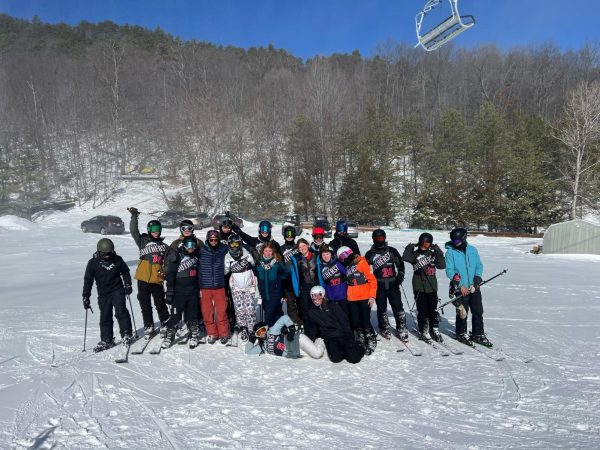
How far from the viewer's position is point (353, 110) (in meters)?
54.6

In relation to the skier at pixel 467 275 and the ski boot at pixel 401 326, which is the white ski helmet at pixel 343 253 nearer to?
the ski boot at pixel 401 326

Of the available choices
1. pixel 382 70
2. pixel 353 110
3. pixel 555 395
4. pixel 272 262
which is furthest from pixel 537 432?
pixel 382 70

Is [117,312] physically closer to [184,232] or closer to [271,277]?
[184,232]

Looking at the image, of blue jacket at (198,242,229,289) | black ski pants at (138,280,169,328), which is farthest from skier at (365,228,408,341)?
black ski pants at (138,280,169,328)

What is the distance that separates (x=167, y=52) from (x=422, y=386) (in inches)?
2898

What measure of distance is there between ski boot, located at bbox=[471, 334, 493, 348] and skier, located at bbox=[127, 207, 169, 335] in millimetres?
4722

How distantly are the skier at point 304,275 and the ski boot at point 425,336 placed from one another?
72.0 inches

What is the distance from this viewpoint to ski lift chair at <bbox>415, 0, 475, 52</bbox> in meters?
8.00

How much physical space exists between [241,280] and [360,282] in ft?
5.69

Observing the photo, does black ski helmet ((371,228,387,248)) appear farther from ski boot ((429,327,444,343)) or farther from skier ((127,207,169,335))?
skier ((127,207,169,335))

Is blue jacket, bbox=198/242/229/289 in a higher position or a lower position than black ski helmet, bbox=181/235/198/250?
lower

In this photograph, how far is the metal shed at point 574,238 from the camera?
59.0ft

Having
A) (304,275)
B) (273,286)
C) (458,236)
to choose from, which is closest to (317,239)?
(304,275)

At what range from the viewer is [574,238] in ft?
60.4
